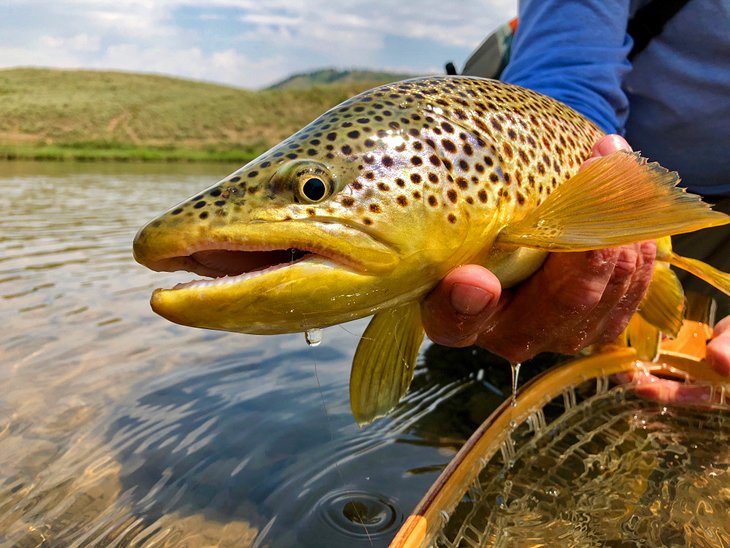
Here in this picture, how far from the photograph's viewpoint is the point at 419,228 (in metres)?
1.55

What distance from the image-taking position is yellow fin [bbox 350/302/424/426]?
196 cm

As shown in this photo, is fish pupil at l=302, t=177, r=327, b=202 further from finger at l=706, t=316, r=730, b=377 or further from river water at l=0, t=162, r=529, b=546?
finger at l=706, t=316, r=730, b=377

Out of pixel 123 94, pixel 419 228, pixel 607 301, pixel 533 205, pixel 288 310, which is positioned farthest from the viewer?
pixel 123 94

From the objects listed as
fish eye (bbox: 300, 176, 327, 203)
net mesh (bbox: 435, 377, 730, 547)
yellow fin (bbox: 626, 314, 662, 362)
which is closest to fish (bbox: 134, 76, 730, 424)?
fish eye (bbox: 300, 176, 327, 203)

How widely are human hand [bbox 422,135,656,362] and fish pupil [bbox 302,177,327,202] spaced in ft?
1.47

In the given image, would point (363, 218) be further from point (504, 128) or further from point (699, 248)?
point (699, 248)

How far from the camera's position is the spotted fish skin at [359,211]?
1.38m

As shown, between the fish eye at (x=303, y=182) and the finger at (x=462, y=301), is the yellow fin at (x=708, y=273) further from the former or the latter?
the fish eye at (x=303, y=182)

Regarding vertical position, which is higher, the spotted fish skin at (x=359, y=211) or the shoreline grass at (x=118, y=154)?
the spotted fish skin at (x=359, y=211)

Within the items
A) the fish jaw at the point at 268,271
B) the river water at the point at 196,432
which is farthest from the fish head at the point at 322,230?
the river water at the point at 196,432

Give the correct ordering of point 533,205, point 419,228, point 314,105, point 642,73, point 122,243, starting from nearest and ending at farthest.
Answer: point 419,228 < point 533,205 < point 642,73 < point 122,243 < point 314,105

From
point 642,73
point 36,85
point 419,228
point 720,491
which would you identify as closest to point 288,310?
point 419,228

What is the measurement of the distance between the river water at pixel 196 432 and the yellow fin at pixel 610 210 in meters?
1.23

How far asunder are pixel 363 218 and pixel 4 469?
203 cm
